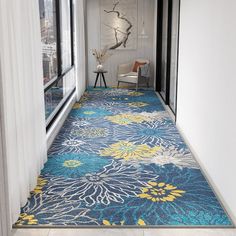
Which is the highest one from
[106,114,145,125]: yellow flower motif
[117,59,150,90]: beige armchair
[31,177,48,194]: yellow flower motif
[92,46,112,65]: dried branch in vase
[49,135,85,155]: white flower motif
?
[92,46,112,65]: dried branch in vase

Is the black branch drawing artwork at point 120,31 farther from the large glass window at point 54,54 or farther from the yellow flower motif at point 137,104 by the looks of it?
the yellow flower motif at point 137,104

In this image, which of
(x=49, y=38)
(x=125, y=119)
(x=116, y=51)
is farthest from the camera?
(x=116, y=51)

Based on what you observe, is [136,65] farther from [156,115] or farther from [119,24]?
[156,115]

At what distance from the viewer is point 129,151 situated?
5.08 meters

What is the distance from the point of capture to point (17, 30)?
3287 millimetres

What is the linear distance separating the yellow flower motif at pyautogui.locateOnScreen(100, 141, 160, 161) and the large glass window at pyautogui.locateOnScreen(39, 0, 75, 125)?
1.13m

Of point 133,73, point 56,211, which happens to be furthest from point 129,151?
point 133,73

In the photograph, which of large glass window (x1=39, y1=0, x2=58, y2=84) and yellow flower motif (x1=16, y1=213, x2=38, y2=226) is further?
large glass window (x1=39, y1=0, x2=58, y2=84)

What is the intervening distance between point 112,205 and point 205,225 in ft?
2.77

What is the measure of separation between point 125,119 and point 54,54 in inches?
63.9

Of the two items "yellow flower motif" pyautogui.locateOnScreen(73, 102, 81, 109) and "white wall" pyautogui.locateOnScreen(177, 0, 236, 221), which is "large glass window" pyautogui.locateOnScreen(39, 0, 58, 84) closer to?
"yellow flower motif" pyautogui.locateOnScreen(73, 102, 81, 109)

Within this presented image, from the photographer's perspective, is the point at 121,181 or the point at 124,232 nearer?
the point at 124,232

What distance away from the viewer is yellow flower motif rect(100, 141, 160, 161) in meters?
4.88

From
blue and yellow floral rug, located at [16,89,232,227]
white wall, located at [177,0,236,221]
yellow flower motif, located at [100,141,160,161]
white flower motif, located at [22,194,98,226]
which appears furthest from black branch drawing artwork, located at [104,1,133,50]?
white flower motif, located at [22,194,98,226]
